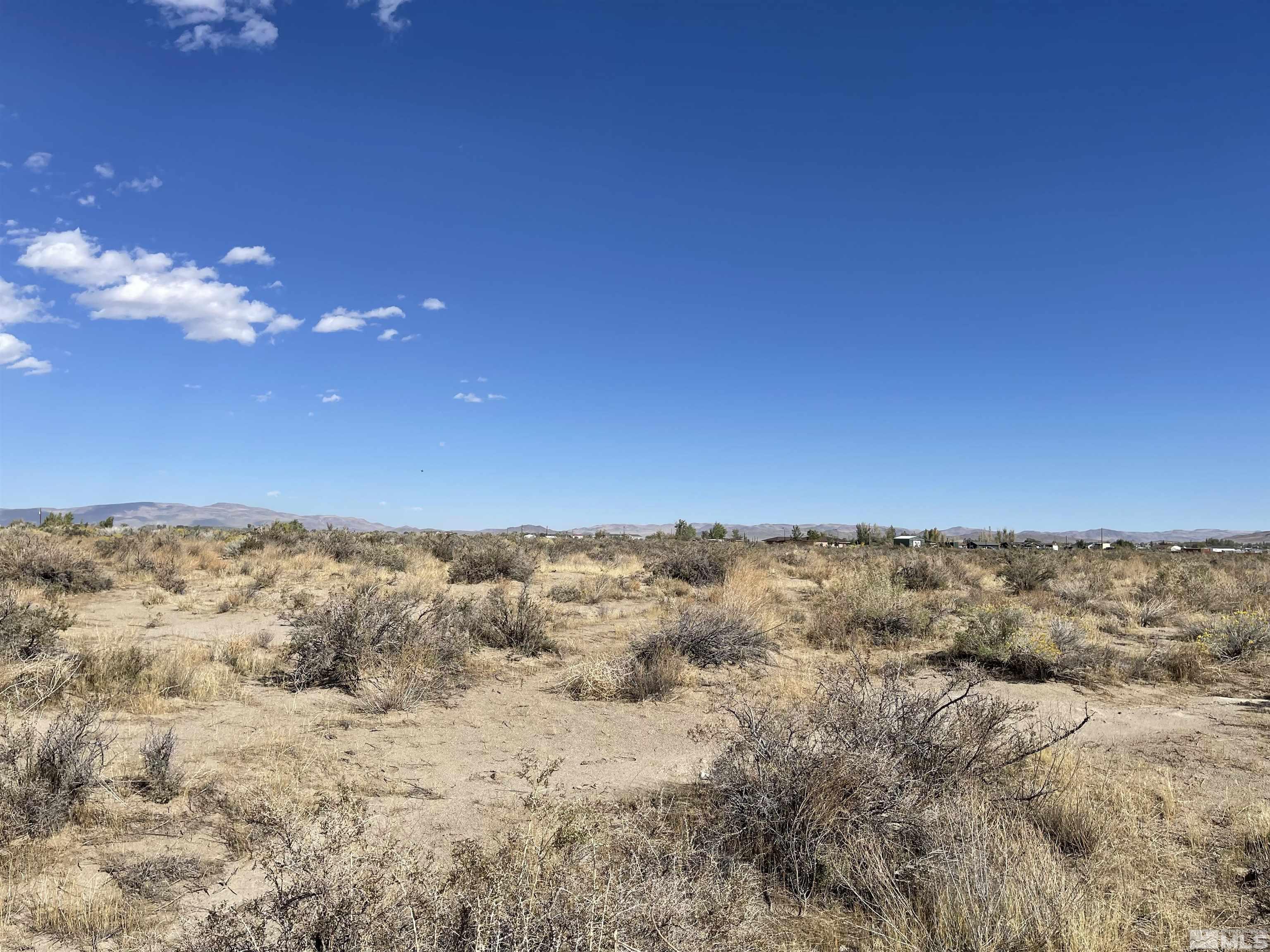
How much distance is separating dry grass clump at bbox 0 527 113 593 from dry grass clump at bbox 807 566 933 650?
624 inches

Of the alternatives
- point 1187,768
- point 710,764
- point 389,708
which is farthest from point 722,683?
point 1187,768

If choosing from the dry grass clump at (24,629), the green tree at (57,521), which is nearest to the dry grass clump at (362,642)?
the dry grass clump at (24,629)

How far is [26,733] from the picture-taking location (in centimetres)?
518

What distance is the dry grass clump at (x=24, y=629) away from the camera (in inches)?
339

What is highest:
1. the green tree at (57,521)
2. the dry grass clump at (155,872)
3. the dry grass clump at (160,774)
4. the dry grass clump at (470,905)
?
the green tree at (57,521)

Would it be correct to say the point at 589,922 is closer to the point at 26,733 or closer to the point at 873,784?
the point at 873,784

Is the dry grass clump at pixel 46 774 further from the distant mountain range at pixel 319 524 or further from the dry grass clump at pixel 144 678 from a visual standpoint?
the distant mountain range at pixel 319 524

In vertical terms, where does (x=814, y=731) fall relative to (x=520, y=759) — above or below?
above

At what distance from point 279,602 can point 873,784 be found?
568 inches

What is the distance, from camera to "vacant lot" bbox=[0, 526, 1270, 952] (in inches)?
132

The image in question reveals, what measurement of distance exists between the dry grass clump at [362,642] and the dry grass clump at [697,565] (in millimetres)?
10226

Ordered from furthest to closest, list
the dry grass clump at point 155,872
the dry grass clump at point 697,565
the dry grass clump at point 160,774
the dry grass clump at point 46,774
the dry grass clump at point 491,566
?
the dry grass clump at point 491,566 < the dry grass clump at point 697,565 < the dry grass clump at point 160,774 < the dry grass clump at point 46,774 < the dry grass clump at point 155,872

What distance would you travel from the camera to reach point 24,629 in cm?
896

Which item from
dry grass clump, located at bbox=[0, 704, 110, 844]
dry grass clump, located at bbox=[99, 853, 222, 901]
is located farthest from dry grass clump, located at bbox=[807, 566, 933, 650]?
dry grass clump, located at bbox=[0, 704, 110, 844]
